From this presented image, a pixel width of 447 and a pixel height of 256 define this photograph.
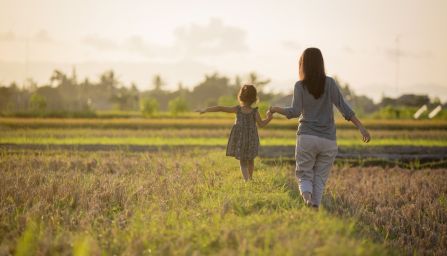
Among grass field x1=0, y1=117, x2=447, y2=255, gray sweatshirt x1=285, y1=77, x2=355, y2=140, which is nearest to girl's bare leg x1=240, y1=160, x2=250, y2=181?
grass field x1=0, y1=117, x2=447, y2=255

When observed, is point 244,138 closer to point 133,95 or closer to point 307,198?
point 307,198

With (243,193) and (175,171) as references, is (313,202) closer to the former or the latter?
(243,193)

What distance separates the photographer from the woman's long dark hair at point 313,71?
562 cm

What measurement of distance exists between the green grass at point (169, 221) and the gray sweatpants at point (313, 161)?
0.24m

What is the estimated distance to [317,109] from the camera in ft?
18.9

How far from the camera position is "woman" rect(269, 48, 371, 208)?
5.66 m

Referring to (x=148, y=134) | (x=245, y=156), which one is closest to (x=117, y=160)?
(x=245, y=156)

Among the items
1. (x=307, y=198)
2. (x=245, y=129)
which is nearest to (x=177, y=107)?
(x=245, y=129)

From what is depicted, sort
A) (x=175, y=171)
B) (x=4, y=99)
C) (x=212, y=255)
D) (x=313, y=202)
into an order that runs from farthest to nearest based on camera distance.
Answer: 1. (x=4, y=99)
2. (x=175, y=171)
3. (x=313, y=202)
4. (x=212, y=255)

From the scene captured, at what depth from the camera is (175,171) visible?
9578mm

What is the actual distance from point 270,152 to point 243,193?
35.1 ft

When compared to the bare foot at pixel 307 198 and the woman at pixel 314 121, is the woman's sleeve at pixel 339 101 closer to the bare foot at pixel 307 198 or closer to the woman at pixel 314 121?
the woman at pixel 314 121

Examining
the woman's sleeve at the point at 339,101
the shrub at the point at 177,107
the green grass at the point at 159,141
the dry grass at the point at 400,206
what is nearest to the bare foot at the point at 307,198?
the dry grass at the point at 400,206

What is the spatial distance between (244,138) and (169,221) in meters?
2.96
